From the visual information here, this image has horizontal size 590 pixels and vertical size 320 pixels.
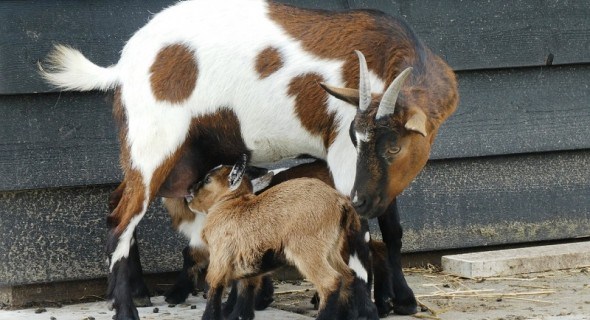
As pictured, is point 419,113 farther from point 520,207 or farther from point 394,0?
point 520,207

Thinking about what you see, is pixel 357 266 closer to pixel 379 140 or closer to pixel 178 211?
pixel 379 140

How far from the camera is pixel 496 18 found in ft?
23.7

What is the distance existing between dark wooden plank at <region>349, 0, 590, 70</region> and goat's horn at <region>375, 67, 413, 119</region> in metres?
1.75

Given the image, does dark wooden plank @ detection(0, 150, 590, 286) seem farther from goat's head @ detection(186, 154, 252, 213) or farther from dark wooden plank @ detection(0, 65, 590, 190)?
goat's head @ detection(186, 154, 252, 213)

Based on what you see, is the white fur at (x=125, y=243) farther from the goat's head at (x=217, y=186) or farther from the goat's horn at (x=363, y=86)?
the goat's horn at (x=363, y=86)

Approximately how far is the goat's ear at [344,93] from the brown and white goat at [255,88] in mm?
111

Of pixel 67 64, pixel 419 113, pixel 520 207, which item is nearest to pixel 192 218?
pixel 67 64

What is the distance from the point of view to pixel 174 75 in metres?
5.98

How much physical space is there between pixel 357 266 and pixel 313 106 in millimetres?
800

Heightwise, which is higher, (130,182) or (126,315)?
(130,182)

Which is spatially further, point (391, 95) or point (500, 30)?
point (500, 30)

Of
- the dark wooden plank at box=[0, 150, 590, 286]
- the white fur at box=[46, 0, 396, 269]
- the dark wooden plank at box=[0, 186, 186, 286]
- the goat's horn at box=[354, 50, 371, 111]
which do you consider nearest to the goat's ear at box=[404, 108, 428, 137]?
the goat's horn at box=[354, 50, 371, 111]

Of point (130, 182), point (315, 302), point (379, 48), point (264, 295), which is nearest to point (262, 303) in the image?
point (264, 295)

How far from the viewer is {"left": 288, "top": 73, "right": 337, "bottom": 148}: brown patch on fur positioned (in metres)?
5.83
